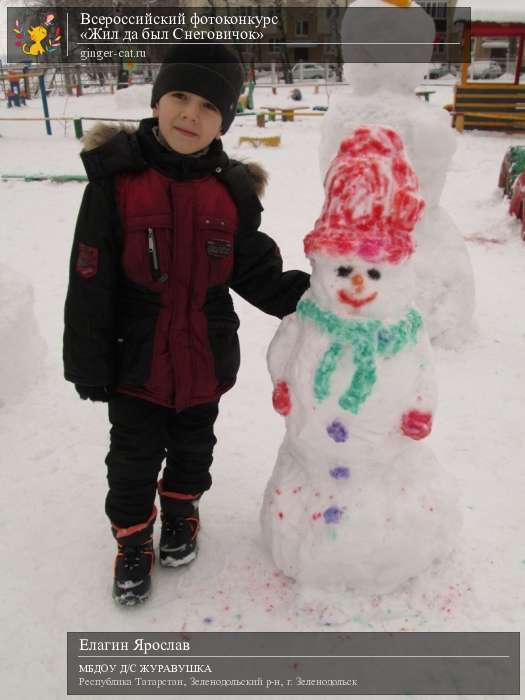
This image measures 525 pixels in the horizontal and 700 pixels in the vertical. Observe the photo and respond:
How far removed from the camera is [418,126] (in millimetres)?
3531

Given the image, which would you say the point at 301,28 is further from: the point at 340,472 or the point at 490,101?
the point at 340,472

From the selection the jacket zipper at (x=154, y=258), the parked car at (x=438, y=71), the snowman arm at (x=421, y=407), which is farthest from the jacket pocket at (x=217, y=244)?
the parked car at (x=438, y=71)

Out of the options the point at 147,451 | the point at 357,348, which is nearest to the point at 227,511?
the point at 147,451

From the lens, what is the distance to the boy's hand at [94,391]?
186 cm

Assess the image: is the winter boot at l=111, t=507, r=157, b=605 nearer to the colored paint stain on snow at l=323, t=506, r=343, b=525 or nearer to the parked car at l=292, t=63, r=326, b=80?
the colored paint stain on snow at l=323, t=506, r=343, b=525

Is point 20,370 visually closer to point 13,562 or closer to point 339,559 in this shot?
point 13,562

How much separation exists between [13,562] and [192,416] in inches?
34.1

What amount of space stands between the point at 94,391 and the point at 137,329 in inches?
9.4

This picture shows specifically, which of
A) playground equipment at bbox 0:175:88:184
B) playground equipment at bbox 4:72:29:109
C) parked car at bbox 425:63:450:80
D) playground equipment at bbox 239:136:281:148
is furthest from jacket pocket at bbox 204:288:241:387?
parked car at bbox 425:63:450:80

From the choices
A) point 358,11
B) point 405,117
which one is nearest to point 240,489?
point 405,117

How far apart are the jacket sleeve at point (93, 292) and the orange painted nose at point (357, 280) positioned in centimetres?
70

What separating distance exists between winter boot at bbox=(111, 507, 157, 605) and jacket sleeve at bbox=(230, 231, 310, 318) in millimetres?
865

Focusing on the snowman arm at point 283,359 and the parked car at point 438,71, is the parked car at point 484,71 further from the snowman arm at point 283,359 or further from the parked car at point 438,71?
the snowman arm at point 283,359

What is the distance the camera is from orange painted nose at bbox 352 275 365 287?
5.39 feet
